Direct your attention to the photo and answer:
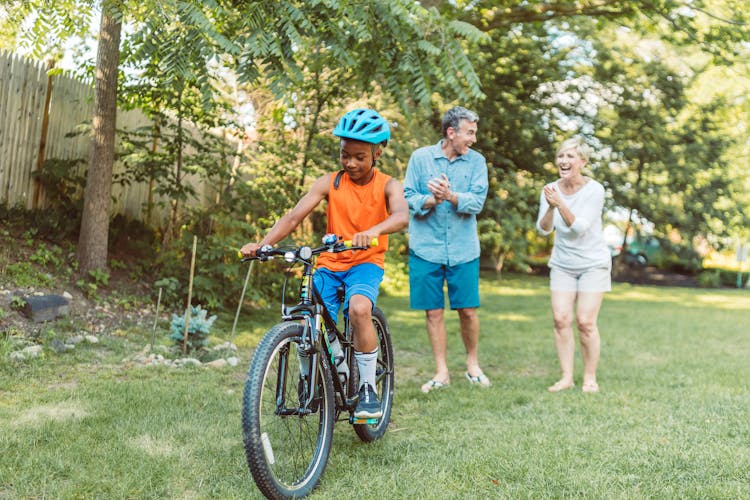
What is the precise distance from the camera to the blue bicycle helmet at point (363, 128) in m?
3.57

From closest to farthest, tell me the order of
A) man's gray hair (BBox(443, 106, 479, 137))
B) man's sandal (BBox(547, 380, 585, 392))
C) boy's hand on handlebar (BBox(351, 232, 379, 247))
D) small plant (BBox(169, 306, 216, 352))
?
boy's hand on handlebar (BBox(351, 232, 379, 247)) → man's gray hair (BBox(443, 106, 479, 137)) → man's sandal (BBox(547, 380, 585, 392)) → small plant (BBox(169, 306, 216, 352))

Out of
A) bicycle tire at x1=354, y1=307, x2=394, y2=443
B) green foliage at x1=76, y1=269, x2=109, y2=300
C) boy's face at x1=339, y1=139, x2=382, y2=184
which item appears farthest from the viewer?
green foliage at x1=76, y1=269, x2=109, y2=300

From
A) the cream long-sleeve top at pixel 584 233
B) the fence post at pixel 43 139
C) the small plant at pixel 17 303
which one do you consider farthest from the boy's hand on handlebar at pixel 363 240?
the fence post at pixel 43 139

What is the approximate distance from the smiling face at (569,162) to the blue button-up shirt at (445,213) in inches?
24.3

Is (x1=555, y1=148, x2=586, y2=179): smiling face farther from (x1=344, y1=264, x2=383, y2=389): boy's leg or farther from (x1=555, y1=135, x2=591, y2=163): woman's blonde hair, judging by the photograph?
(x1=344, y1=264, x2=383, y2=389): boy's leg

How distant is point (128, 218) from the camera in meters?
9.61

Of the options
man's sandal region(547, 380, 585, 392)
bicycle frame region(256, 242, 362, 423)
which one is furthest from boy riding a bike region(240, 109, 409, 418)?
man's sandal region(547, 380, 585, 392)

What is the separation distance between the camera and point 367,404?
3.72m

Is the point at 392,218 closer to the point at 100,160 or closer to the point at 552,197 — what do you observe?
the point at 552,197

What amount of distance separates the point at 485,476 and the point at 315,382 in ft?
3.26

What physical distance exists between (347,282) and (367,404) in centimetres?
66

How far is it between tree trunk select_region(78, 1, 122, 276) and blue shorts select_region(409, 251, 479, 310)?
421cm

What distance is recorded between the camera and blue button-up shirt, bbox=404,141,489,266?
561 cm

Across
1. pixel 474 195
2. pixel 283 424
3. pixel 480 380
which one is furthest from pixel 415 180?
pixel 283 424
